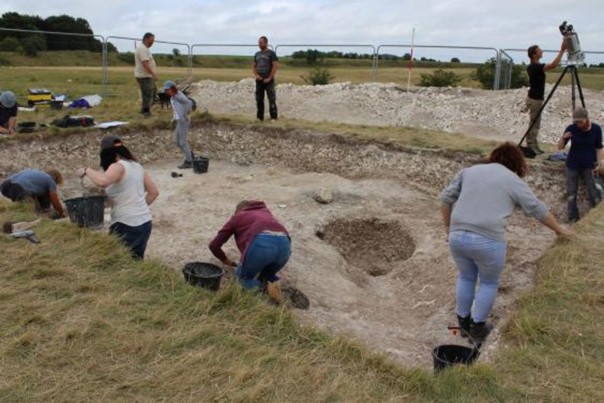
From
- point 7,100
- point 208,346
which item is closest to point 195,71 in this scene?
point 7,100

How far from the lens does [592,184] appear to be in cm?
849

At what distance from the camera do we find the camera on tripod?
338 inches

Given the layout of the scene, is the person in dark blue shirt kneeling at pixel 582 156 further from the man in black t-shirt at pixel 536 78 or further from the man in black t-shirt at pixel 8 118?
the man in black t-shirt at pixel 8 118

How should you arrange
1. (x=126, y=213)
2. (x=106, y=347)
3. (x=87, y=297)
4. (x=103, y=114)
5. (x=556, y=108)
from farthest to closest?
(x=556, y=108), (x=103, y=114), (x=126, y=213), (x=87, y=297), (x=106, y=347)

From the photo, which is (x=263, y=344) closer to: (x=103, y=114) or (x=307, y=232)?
(x=307, y=232)

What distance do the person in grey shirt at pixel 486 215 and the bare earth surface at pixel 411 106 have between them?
1012 centimetres

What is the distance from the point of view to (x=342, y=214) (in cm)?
927

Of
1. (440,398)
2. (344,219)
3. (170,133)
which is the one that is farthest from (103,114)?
(440,398)

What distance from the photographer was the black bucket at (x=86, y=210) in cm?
727

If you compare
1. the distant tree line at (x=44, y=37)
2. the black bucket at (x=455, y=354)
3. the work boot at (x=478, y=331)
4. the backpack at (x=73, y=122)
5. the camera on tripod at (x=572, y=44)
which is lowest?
the work boot at (x=478, y=331)

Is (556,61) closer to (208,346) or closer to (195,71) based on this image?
(208,346)

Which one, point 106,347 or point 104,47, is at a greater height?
point 104,47

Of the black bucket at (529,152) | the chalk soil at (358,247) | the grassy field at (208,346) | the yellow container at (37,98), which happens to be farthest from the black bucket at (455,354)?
the yellow container at (37,98)

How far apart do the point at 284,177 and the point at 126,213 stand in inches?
A: 246
